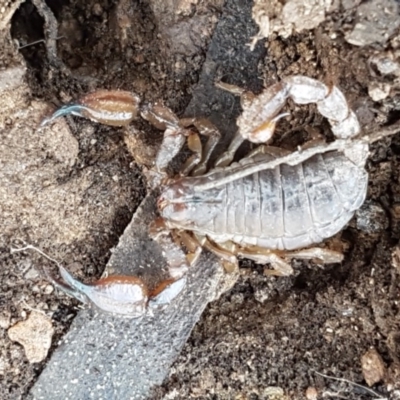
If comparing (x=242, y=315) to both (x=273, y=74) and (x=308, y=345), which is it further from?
(x=273, y=74)

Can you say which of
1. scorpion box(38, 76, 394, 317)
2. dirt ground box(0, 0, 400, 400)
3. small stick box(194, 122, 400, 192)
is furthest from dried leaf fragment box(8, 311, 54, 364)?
small stick box(194, 122, 400, 192)

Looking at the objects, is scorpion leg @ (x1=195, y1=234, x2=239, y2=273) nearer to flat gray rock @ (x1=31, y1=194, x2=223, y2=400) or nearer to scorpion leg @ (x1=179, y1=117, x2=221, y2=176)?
flat gray rock @ (x1=31, y1=194, x2=223, y2=400)

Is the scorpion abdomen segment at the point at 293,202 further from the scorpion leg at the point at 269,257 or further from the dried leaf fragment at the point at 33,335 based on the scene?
the dried leaf fragment at the point at 33,335

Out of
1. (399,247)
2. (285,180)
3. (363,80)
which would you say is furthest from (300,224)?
(363,80)

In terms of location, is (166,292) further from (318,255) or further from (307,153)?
(307,153)

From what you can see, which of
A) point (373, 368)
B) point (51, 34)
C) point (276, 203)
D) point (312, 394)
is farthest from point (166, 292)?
point (51, 34)

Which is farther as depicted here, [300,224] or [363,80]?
[300,224]
